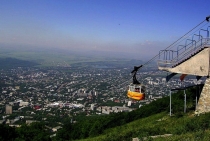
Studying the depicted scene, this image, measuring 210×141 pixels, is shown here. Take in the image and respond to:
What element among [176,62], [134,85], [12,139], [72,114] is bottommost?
[72,114]

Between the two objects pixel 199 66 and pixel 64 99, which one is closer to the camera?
pixel 199 66

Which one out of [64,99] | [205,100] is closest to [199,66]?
[205,100]

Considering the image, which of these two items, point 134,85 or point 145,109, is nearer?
point 134,85

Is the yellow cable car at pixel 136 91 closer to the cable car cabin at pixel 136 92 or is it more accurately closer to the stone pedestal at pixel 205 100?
the cable car cabin at pixel 136 92

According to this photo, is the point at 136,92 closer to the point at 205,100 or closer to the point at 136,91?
the point at 136,91

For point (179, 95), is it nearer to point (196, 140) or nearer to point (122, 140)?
point (122, 140)

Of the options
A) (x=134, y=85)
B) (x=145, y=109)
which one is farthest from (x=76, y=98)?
(x=134, y=85)

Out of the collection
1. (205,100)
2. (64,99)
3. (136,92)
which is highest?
(136,92)

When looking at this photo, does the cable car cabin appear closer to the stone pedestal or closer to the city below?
the stone pedestal
